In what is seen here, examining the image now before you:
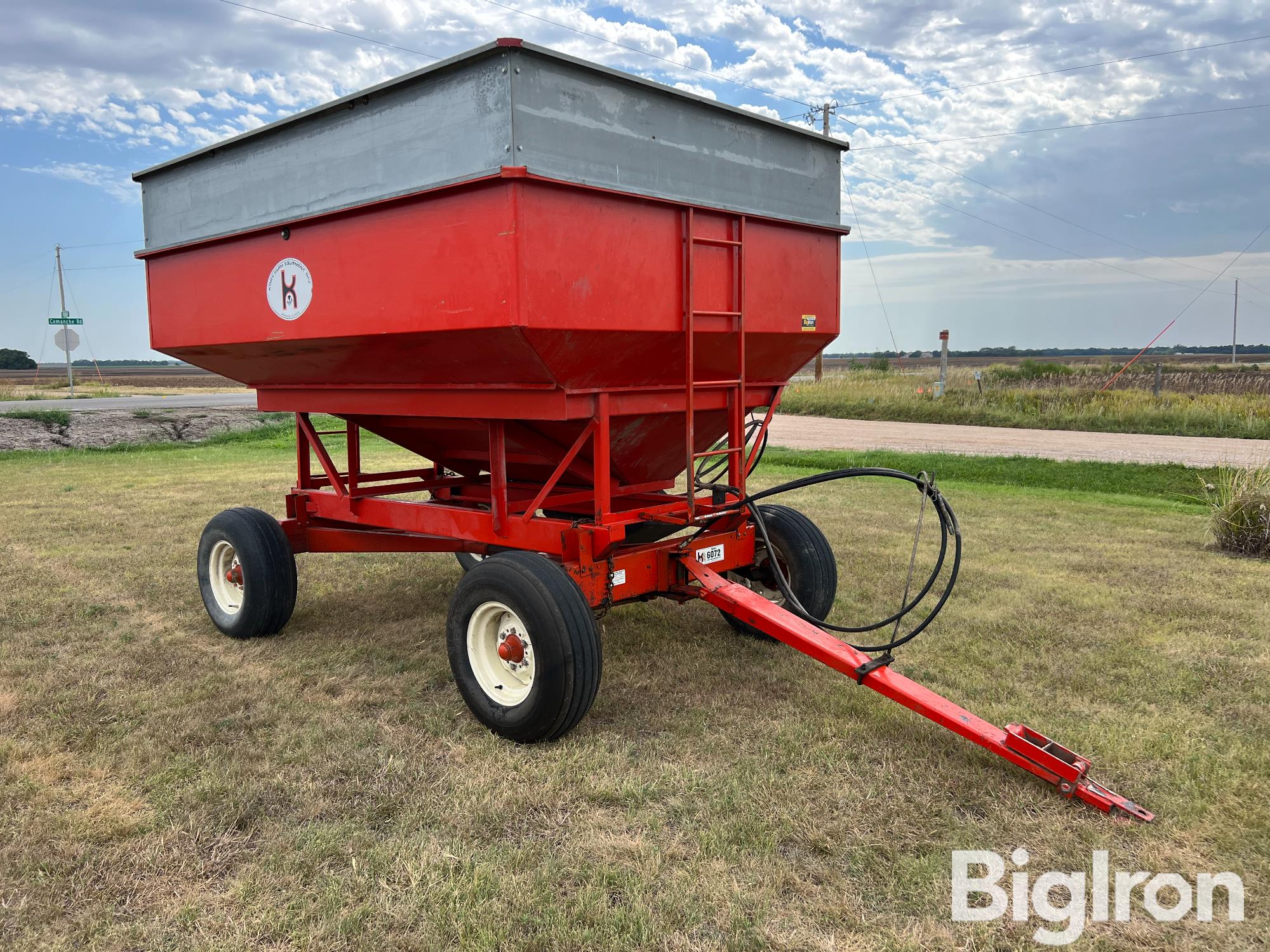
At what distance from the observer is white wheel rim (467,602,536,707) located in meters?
3.95

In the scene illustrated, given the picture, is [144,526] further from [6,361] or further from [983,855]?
[6,361]

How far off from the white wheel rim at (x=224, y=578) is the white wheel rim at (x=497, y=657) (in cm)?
221

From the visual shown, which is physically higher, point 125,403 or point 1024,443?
point 125,403

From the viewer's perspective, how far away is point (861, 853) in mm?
2908

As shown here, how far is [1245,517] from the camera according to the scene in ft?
22.8

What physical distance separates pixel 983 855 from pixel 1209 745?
4.64 ft

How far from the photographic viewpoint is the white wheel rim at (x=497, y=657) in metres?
3.95

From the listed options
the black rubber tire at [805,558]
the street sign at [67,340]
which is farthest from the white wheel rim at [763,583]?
the street sign at [67,340]

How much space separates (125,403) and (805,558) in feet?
78.2

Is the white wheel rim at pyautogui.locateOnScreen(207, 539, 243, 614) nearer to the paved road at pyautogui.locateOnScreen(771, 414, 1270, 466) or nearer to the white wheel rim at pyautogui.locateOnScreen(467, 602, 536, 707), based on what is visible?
the white wheel rim at pyautogui.locateOnScreen(467, 602, 536, 707)

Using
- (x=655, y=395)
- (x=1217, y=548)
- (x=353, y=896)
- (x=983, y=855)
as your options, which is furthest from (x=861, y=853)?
(x=1217, y=548)

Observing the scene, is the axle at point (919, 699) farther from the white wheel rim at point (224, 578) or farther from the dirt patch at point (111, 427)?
the dirt patch at point (111, 427)

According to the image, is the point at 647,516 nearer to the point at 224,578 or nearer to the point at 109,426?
the point at 224,578

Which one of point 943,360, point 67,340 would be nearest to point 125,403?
point 67,340
